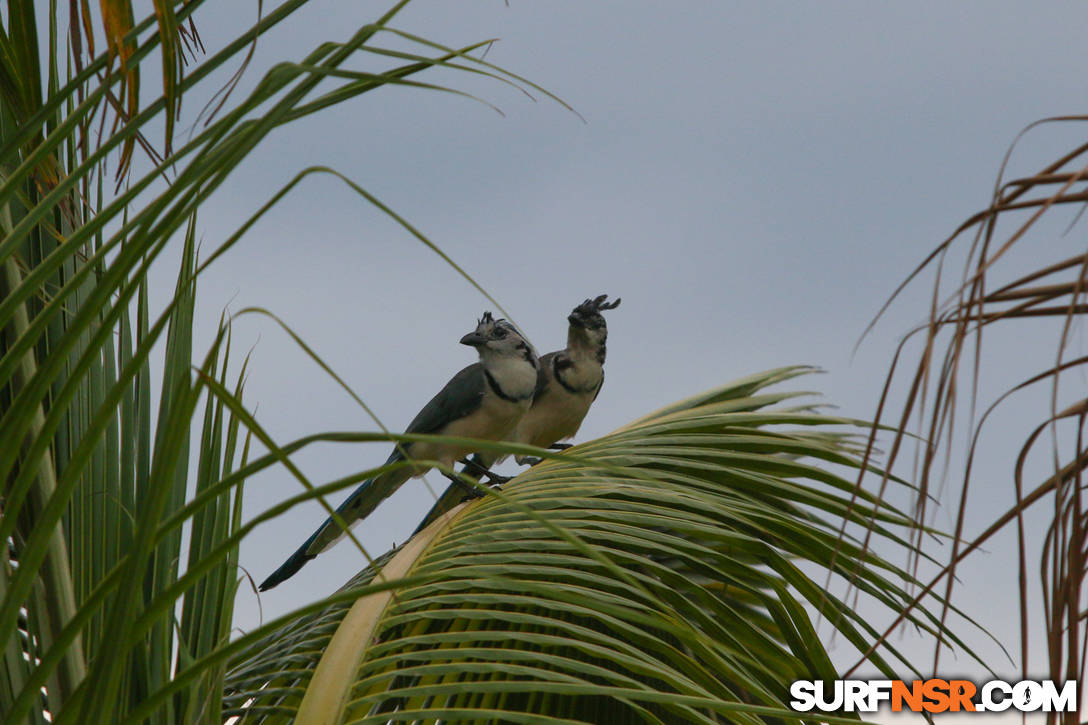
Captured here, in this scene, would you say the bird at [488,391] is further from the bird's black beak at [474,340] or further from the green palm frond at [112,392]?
the green palm frond at [112,392]

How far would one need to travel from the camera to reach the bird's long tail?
3.55 meters

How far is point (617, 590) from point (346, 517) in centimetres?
177

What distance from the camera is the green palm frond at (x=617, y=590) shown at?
196 centimetres

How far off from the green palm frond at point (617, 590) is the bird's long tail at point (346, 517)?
21.5 inches

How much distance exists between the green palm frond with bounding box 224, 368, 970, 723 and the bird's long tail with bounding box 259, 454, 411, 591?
54 cm

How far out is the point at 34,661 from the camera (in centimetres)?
136

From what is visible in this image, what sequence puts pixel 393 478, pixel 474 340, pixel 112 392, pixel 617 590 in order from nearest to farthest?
pixel 112 392 < pixel 617 590 < pixel 393 478 < pixel 474 340

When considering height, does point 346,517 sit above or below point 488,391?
below

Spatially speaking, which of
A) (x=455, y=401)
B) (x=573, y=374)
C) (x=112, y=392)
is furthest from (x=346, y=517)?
(x=112, y=392)

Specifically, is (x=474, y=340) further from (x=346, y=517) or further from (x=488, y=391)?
(x=346, y=517)

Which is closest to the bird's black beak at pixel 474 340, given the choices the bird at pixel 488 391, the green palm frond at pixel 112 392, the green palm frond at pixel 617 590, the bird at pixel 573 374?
the bird at pixel 488 391

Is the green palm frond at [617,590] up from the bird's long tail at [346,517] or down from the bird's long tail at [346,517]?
down

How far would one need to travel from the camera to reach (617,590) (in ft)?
8.00

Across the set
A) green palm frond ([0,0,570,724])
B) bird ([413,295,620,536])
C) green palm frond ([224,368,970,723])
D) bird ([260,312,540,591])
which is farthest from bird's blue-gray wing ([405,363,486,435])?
green palm frond ([0,0,570,724])
